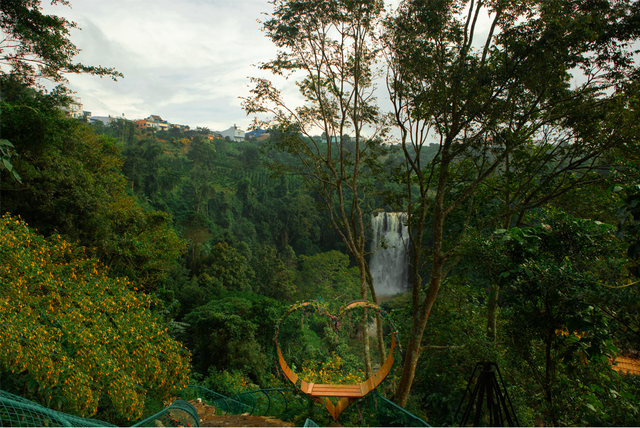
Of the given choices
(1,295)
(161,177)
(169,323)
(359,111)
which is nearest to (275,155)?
(161,177)

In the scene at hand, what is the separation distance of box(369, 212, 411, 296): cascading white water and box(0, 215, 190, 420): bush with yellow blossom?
2265cm

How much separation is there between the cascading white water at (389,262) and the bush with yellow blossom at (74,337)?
2265cm

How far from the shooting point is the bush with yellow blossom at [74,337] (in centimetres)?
356

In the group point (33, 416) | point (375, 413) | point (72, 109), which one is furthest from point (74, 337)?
point (72, 109)

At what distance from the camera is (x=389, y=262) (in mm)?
29391

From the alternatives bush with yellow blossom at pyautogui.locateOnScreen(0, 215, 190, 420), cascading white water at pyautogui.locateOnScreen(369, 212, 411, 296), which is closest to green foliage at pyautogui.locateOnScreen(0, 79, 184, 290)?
bush with yellow blossom at pyautogui.locateOnScreen(0, 215, 190, 420)

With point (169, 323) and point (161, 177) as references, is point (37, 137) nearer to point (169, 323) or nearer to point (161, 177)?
point (169, 323)

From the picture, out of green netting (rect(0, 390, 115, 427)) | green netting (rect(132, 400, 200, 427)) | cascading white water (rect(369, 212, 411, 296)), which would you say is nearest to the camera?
green netting (rect(0, 390, 115, 427))

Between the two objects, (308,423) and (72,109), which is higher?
(72,109)

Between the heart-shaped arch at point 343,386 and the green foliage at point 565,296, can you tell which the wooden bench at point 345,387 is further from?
the green foliage at point 565,296

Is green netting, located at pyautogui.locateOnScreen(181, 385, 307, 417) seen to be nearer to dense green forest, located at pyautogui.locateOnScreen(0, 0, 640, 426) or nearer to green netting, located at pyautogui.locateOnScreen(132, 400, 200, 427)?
dense green forest, located at pyautogui.locateOnScreen(0, 0, 640, 426)

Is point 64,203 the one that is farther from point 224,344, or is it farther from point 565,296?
point 565,296

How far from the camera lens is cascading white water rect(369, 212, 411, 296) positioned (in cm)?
2725

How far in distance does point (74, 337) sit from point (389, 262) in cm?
2688
